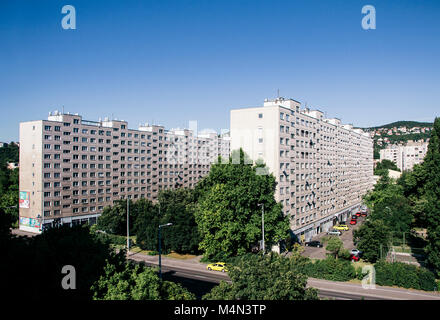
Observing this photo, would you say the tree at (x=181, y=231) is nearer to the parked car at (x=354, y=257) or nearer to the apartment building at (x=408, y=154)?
the parked car at (x=354, y=257)

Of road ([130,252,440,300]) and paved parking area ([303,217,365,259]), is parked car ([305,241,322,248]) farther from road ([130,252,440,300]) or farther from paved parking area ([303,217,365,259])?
road ([130,252,440,300])

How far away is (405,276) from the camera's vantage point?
1104 inches

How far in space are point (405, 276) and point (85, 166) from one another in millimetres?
54528

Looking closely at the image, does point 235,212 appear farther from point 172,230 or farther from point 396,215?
point 396,215

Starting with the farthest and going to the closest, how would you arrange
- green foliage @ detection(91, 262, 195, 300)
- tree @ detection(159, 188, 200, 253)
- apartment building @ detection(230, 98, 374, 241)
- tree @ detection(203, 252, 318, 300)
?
apartment building @ detection(230, 98, 374, 241) < tree @ detection(159, 188, 200, 253) < tree @ detection(203, 252, 318, 300) < green foliage @ detection(91, 262, 195, 300)

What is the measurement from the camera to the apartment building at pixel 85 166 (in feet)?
185

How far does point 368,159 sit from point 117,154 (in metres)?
68.9

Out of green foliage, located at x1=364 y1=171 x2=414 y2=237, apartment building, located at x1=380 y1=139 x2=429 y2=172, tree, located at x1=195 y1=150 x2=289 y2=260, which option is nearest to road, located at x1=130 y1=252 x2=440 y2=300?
tree, located at x1=195 y1=150 x2=289 y2=260

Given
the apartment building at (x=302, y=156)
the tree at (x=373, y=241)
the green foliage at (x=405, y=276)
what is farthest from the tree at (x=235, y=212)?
the green foliage at (x=405, y=276)

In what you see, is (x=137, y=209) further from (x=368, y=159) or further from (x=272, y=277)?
(x=368, y=159)

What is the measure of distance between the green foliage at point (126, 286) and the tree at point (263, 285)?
2.18 meters

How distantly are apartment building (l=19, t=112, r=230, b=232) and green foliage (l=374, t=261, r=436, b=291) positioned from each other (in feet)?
156

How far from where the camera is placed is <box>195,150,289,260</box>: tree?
33.7m
